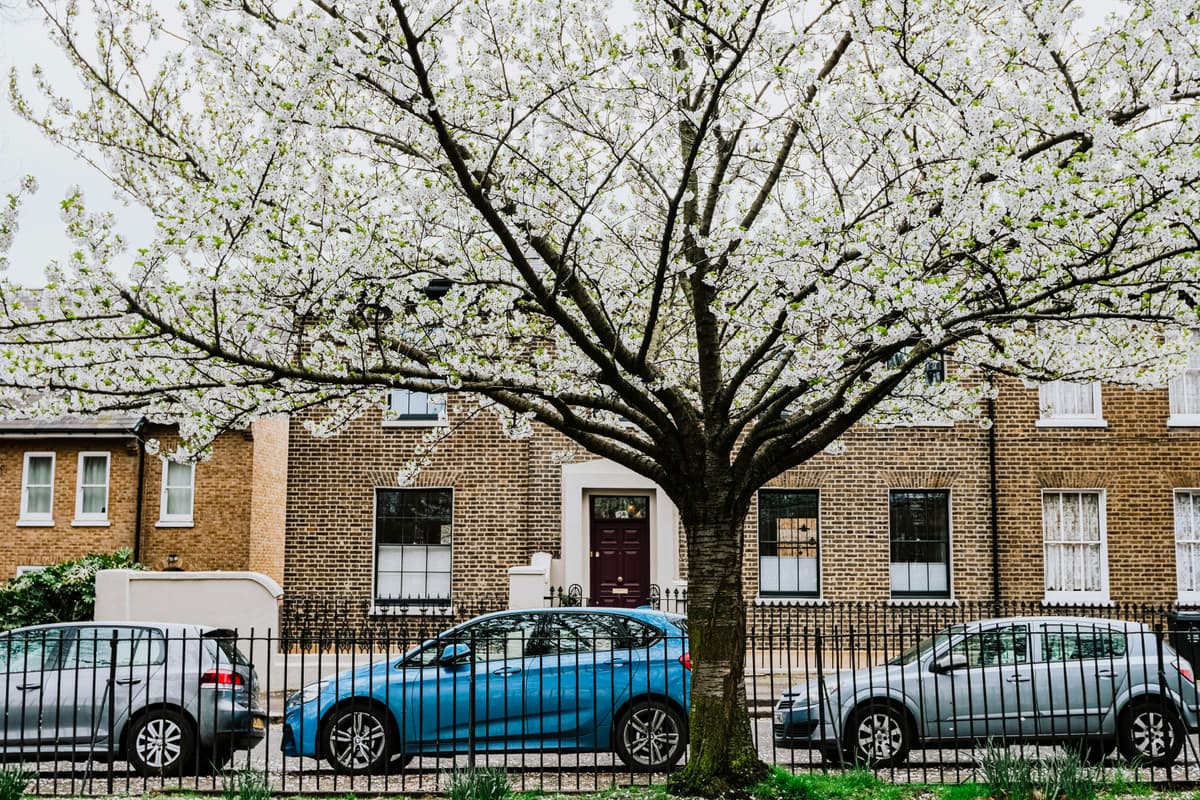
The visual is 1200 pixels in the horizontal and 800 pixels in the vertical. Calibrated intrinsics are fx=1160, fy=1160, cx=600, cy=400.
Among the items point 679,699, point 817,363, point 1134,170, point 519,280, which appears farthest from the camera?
point 679,699

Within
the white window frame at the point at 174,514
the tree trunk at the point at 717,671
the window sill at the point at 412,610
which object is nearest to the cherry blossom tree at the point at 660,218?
the tree trunk at the point at 717,671

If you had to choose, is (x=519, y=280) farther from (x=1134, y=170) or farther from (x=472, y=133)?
(x=1134, y=170)

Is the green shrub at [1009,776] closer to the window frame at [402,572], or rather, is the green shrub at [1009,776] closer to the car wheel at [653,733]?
the car wheel at [653,733]

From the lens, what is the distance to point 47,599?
19953 mm

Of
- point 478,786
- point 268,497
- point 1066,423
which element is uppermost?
point 1066,423

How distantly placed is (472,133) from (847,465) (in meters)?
14.5

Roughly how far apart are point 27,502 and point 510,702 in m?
16.5

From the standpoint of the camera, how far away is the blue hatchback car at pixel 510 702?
36.2 ft

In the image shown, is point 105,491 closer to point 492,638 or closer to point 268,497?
point 268,497

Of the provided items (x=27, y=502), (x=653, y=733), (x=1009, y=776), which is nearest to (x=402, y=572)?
(x=27, y=502)

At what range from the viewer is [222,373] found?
9.58m

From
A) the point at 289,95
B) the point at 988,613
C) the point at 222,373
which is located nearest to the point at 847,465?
the point at 988,613

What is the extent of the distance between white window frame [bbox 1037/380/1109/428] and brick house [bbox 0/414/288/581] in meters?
14.9

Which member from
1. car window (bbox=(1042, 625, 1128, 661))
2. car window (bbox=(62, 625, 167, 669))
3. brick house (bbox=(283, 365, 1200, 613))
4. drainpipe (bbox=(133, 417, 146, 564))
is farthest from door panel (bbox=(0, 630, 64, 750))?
drainpipe (bbox=(133, 417, 146, 564))
